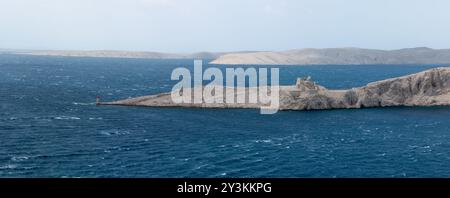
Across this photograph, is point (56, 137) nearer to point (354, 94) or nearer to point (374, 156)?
point (374, 156)

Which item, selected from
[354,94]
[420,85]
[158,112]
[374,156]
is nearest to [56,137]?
[158,112]

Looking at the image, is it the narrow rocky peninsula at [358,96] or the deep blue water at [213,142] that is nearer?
the deep blue water at [213,142]

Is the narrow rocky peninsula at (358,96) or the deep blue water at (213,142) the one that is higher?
the narrow rocky peninsula at (358,96)

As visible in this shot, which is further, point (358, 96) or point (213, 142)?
point (358, 96)

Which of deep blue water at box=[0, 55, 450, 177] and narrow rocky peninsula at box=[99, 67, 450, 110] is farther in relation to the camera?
narrow rocky peninsula at box=[99, 67, 450, 110]

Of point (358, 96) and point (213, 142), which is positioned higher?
point (358, 96)
